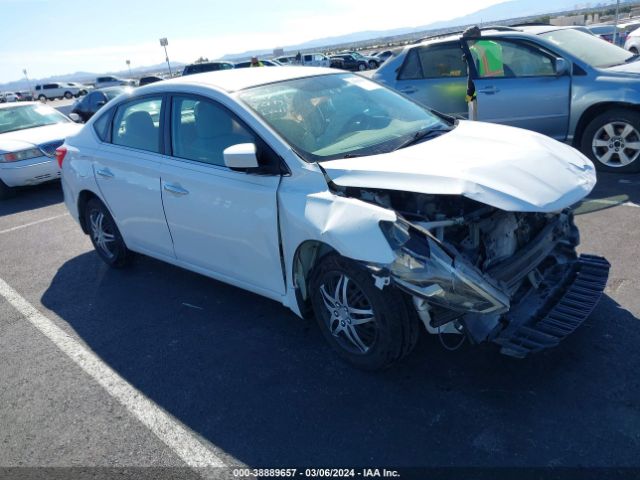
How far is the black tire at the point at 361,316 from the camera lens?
2.87m

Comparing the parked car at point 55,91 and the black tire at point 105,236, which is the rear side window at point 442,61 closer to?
the black tire at point 105,236

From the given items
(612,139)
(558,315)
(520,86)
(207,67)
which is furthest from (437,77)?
(207,67)

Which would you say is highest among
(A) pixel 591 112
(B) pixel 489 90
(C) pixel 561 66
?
(C) pixel 561 66

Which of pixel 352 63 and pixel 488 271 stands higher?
pixel 488 271

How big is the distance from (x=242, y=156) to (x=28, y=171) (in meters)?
7.11

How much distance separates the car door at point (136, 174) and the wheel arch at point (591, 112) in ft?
16.1

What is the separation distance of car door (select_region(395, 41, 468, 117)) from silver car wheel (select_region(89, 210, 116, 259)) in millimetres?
4499

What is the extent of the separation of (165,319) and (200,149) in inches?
55.1

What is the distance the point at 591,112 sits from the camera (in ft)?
20.4

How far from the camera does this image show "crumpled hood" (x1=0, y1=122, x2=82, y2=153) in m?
8.84

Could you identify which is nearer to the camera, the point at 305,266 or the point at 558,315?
the point at 558,315

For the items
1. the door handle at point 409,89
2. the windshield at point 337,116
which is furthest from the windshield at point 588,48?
the windshield at point 337,116

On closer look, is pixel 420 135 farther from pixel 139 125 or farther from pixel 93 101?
pixel 93 101

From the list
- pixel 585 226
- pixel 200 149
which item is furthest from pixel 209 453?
pixel 585 226
